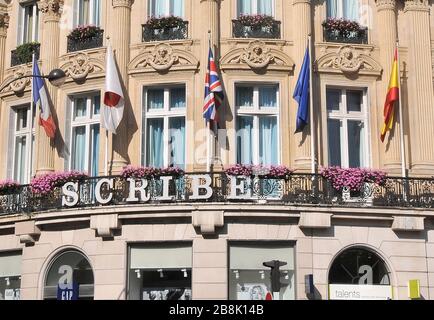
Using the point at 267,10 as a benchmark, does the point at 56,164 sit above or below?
below

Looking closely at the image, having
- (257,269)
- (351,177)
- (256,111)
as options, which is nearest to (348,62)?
(256,111)

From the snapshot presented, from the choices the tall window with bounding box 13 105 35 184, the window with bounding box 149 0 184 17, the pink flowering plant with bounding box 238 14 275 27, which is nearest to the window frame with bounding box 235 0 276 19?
the pink flowering plant with bounding box 238 14 275 27

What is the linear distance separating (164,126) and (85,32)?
4.13m

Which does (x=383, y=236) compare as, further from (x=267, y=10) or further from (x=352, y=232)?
(x=267, y=10)

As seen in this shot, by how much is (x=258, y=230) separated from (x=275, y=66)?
5.19m

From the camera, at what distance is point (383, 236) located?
2362 cm

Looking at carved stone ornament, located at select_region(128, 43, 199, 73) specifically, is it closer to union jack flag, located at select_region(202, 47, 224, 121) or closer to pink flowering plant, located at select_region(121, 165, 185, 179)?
union jack flag, located at select_region(202, 47, 224, 121)

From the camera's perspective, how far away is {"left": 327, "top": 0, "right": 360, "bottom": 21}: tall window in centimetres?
2633

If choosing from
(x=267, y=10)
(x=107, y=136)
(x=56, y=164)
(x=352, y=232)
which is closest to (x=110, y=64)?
(x=107, y=136)

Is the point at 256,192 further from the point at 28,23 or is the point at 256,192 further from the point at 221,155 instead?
the point at 28,23

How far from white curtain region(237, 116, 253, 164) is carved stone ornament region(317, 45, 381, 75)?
279 centimetres

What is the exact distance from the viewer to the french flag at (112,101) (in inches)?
953

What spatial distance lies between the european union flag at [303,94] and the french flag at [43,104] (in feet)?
25.0

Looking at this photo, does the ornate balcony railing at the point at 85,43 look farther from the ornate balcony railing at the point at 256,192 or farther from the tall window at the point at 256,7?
the ornate balcony railing at the point at 256,192
